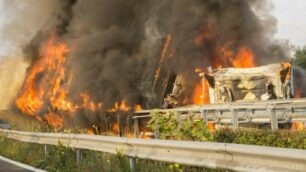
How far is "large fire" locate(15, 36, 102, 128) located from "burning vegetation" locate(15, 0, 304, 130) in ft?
0.17

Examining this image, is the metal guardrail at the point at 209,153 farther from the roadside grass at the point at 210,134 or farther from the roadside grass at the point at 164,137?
the roadside grass at the point at 210,134

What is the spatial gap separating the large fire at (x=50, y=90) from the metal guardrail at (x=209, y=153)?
45.2 ft

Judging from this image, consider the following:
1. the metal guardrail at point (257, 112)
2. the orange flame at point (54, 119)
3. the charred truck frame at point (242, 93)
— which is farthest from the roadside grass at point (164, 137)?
the orange flame at point (54, 119)

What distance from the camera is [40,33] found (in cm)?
2761

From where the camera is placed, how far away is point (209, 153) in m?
6.01

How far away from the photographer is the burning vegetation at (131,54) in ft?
74.5

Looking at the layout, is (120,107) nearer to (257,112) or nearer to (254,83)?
(254,83)

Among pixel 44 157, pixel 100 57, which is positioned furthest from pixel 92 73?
pixel 44 157

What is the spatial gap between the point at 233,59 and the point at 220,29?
6.27ft

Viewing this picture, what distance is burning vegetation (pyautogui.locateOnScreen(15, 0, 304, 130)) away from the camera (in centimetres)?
2272

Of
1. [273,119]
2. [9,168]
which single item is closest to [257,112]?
[273,119]

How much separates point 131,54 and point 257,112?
1102 cm

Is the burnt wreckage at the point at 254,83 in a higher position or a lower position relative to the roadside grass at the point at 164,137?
higher

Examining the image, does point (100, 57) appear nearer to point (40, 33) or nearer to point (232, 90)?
point (40, 33)
